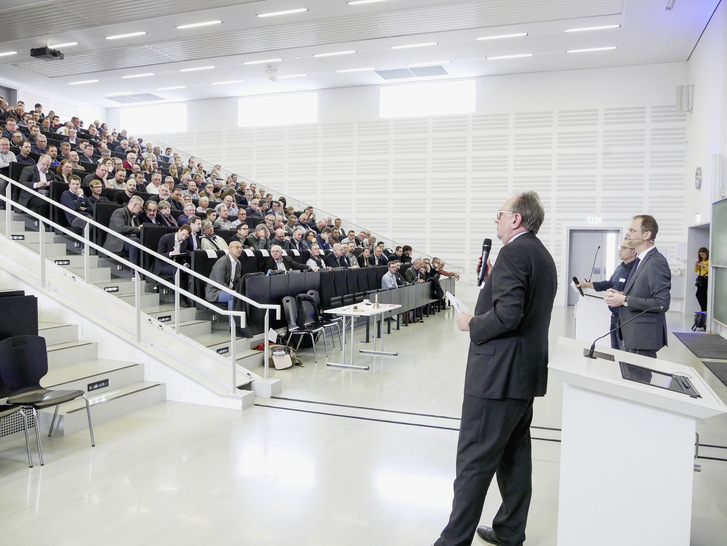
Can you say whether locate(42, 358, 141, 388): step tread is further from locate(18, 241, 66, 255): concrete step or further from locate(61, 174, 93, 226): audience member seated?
locate(61, 174, 93, 226): audience member seated

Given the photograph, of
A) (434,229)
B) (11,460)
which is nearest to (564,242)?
(434,229)

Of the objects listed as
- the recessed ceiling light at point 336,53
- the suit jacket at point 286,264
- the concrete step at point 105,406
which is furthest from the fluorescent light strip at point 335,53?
the concrete step at point 105,406

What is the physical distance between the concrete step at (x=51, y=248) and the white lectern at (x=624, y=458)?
6.05 meters

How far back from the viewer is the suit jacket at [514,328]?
2.12 meters

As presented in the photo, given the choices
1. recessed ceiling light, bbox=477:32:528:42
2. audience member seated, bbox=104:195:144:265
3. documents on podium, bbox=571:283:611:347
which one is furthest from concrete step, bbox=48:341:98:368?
recessed ceiling light, bbox=477:32:528:42

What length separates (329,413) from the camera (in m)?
4.60

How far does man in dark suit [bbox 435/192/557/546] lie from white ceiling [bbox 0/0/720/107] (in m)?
9.40

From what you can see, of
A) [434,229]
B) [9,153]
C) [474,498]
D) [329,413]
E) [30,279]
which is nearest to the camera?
[474,498]

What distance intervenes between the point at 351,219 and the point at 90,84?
30.3ft

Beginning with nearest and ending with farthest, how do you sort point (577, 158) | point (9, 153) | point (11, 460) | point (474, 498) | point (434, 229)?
1. point (474, 498)
2. point (11, 460)
3. point (9, 153)
4. point (577, 158)
5. point (434, 229)

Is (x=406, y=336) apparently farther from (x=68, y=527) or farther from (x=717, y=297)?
(x=68, y=527)

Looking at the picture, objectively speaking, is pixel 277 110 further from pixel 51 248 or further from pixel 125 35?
pixel 51 248

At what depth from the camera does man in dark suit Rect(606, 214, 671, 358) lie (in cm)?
329

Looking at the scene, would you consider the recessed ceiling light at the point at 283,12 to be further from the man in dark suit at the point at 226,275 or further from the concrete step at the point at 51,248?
the concrete step at the point at 51,248
